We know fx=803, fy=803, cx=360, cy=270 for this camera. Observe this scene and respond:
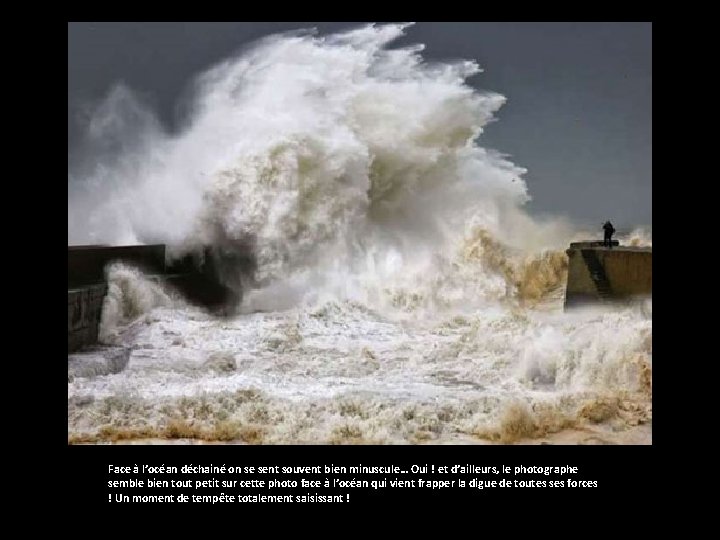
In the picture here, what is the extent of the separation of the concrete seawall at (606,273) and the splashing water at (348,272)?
0.63 ft

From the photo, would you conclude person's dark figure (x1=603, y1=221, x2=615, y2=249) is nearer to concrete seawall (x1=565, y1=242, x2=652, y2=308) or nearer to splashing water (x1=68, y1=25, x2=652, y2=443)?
concrete seawall (x1=565, y1=242, x2=652, y2=308)

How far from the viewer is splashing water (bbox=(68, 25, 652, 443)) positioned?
8242mm

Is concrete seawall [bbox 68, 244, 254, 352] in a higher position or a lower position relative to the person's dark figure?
lower

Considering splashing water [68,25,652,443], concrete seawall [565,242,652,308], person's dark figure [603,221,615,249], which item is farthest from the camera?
person's dark figure [603,221,615,249]

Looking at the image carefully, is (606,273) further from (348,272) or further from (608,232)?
(348,272)

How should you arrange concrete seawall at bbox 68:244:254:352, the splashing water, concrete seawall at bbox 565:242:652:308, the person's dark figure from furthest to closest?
concrete seawall at bbox 68:244:254:352, the person's dark figure, concrete seawall at bbox 565:242:652:308, the splashing water

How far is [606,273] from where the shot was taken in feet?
30.1

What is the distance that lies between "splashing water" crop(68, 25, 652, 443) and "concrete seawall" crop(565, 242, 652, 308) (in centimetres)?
19

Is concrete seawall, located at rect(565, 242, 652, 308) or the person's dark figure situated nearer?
concrete seawall, located at rect(565, 242, 652, 308)

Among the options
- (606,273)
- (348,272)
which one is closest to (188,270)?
(348,272)

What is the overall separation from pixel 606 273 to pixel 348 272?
9.75ft

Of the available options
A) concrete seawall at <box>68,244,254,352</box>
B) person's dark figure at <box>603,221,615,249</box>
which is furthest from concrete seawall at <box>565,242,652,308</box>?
concrete seawall at <box>68,244,254,352</box>

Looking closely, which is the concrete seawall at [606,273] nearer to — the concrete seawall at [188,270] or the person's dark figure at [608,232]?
the person's dark figure at [608,232]
